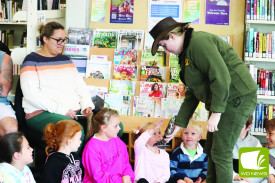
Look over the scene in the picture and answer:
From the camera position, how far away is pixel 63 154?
8.13 feet

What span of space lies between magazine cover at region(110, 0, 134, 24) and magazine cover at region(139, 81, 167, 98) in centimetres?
75

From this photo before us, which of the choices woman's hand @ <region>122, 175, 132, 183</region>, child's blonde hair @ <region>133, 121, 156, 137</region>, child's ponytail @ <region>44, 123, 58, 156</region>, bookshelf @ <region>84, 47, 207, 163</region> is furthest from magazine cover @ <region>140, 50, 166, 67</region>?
child's ponytail @ <region>44, 123, 58, 156</region>

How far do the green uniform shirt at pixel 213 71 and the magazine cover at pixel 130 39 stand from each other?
177 centimetres

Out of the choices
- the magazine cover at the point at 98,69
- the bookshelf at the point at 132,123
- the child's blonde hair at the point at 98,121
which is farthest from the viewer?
the magazine cover at the point at 98,69

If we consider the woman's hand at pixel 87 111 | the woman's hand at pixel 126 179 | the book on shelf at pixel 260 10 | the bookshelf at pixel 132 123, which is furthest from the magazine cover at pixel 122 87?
the book on shelf at pixel 260 10

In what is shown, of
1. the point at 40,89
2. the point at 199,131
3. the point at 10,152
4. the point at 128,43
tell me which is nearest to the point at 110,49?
the point at 128,43

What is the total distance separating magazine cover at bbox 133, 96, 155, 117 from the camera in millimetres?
3541

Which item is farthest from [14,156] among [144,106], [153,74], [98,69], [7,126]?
[153,74]

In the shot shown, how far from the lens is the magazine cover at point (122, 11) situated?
12.9ft

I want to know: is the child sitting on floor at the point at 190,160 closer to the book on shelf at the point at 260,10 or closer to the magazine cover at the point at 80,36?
the book on shelf at the point at 260,10

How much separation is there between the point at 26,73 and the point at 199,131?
1465 mm

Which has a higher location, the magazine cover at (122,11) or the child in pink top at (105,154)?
the magazine cover at (122,11)

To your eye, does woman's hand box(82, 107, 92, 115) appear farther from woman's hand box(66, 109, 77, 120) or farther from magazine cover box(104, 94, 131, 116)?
magazine cover box(104, 94, 131, 116)

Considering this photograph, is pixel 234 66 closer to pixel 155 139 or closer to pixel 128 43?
pixel 155 139
